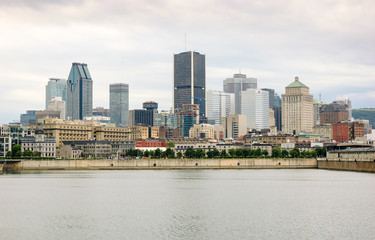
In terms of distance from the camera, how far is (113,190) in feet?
359

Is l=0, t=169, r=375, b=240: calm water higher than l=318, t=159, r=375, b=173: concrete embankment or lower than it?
lower

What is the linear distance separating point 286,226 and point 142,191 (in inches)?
1693

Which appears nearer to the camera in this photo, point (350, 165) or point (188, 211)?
point (188, 211)

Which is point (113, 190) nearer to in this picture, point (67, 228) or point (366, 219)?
point (67, 228)

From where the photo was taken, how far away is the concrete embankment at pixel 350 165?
165 metres

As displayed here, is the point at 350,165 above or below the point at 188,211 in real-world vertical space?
above

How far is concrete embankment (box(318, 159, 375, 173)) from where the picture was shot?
164837 mm

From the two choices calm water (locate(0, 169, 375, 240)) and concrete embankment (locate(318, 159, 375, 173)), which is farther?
concrete embankment (locate(318, 159, 375, 173))

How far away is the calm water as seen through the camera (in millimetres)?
65000

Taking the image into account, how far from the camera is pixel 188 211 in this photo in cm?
8081

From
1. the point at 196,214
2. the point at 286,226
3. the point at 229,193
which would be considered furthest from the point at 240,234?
the point at 229,193

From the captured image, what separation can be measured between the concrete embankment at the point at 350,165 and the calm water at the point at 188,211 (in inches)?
1945

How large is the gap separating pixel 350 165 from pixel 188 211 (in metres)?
107

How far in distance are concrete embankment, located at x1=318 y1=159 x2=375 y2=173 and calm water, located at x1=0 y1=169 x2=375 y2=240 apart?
4940 centimetres
